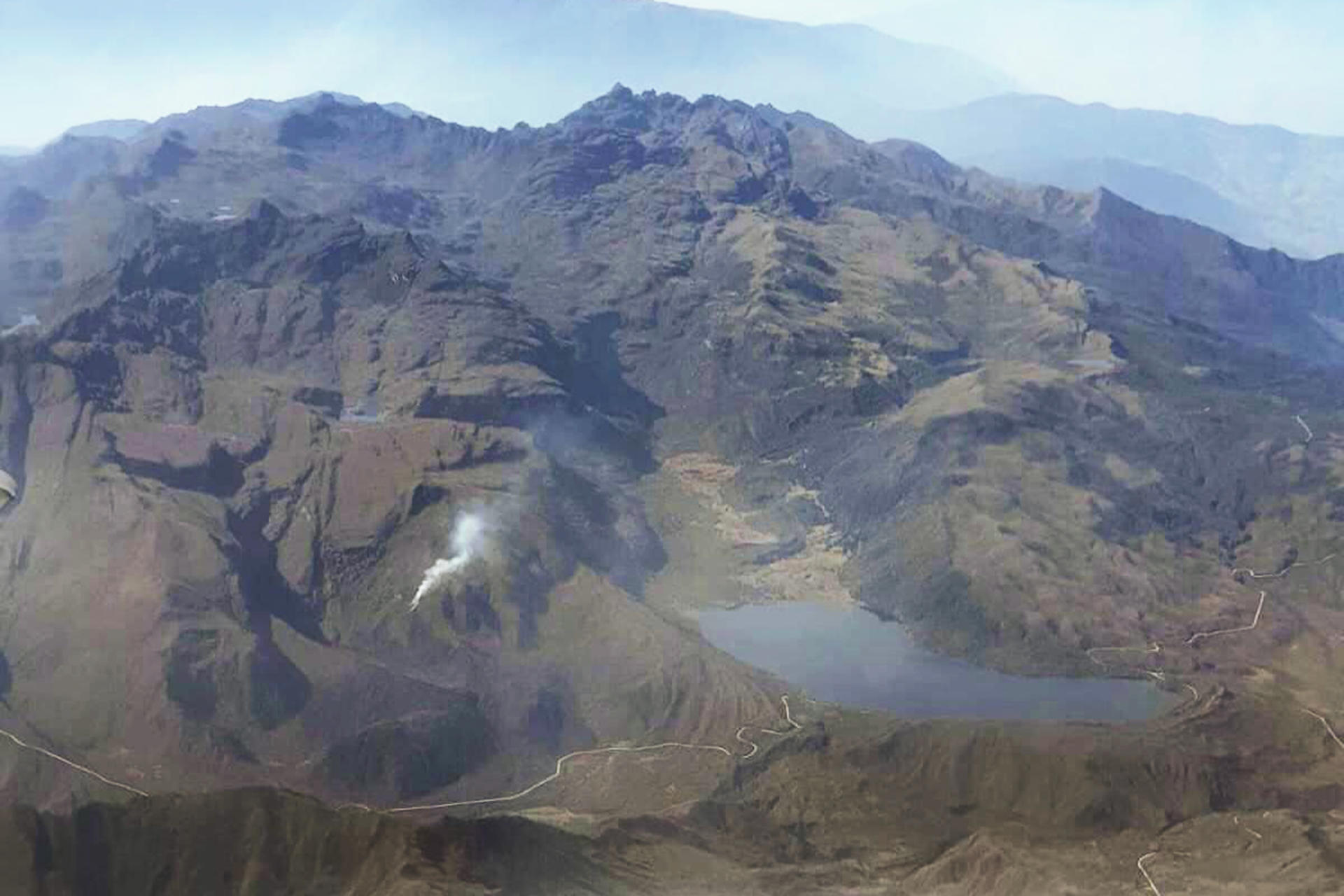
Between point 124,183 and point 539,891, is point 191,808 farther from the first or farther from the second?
point 124,183

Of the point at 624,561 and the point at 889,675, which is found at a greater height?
the point at 624,561

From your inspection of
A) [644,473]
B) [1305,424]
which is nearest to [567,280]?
[644,473]

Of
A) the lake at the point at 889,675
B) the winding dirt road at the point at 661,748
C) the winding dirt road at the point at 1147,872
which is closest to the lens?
the winding dirt road at the point at 1147,872

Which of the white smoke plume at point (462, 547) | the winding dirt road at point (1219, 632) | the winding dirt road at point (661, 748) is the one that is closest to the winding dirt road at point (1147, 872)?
the winding dirt road at point (661, 748)

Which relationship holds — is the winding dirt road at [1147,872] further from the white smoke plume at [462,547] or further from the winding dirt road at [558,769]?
the white smoke plume at [462,547]

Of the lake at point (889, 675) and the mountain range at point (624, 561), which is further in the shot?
the lake at point (889, 675)

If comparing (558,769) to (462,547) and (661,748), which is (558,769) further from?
(462,547)

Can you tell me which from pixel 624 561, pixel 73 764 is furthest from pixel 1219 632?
pixel 73 764

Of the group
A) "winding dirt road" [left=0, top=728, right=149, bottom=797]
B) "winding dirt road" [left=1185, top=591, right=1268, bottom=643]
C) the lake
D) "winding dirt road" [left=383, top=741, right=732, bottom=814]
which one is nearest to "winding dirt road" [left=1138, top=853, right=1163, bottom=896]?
the lake
